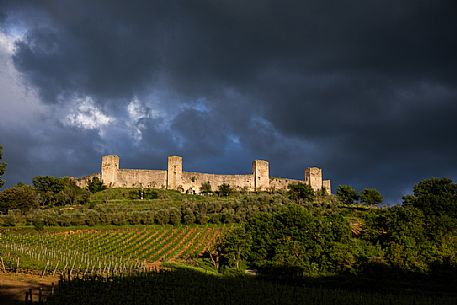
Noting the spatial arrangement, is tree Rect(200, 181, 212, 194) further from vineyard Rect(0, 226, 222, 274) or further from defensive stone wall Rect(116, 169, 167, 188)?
vineyard Rect(0, 226, 222, 274)

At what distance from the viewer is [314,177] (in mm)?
82562

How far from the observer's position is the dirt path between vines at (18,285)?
1556cm

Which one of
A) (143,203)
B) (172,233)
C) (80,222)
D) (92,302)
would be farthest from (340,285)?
(143,203)

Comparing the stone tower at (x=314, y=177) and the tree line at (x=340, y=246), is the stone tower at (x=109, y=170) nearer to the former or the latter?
the stone tower at (x=314, y=177)

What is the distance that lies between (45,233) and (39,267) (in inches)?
790

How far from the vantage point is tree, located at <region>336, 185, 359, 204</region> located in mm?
74938

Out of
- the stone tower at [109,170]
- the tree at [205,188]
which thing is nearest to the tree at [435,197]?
the tree at [205,188]

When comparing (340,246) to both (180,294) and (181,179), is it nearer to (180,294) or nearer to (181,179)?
(180,294)

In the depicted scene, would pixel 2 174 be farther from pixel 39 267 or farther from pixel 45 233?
pixel 39 267

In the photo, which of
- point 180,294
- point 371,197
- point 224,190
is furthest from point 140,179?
point 180,294

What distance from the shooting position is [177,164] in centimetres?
7531

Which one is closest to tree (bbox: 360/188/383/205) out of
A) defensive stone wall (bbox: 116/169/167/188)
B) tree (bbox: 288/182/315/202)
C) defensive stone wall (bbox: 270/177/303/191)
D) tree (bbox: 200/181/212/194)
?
tree (bbox: 288/182/315/202)

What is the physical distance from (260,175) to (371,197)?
19.5m

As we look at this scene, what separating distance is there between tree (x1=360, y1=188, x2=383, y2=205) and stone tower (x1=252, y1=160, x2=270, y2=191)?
16.7m
